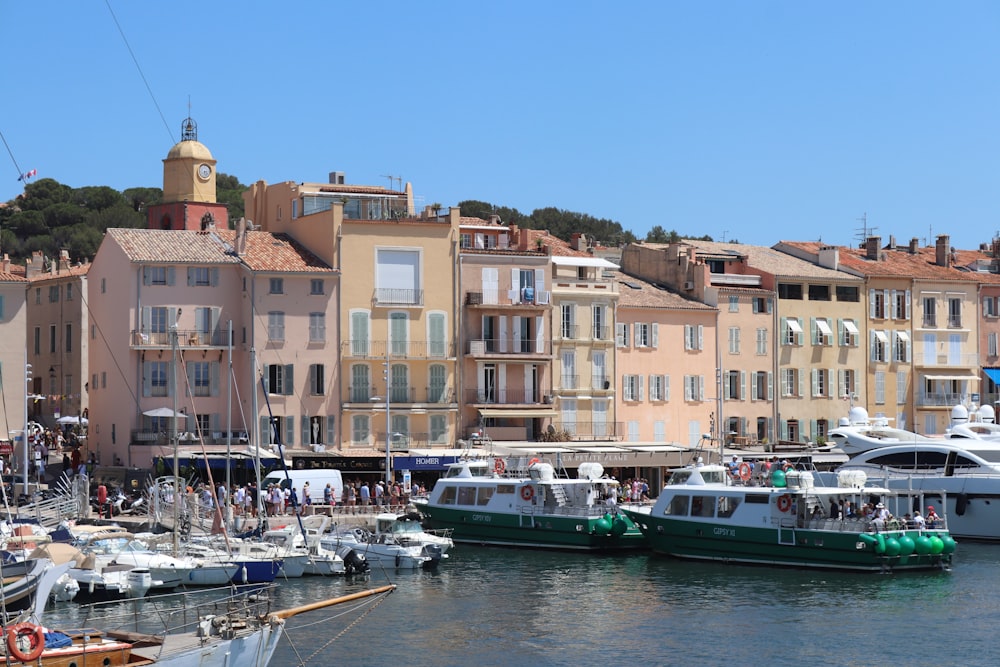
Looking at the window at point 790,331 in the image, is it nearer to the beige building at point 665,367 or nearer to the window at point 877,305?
the beige building at point 665,367

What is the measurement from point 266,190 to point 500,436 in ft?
56.1

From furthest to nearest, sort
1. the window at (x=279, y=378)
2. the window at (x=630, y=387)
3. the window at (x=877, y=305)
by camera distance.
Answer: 1. the window at (x=877, y=305)
2. the window at (x=630, y=387)
3. the window at (x=279, y=378)

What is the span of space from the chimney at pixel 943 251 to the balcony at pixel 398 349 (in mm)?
32804

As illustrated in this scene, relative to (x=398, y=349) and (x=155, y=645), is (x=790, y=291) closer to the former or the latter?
(x=398, y=349)

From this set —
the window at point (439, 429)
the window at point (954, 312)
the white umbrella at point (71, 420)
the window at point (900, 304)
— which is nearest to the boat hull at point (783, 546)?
the window at point (439, 429)

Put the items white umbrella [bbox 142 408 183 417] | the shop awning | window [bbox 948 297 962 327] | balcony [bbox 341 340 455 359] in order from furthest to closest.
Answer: window [bbox 948 297 962 327], the shop awning, balcony [bbox 341 340 455 359], white umbrella [bbox 142 408 183 417]

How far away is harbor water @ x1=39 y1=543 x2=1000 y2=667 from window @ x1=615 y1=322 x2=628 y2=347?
24529mm

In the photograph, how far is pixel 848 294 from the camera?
88062 mm

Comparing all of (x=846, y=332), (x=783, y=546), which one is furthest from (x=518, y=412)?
(x=783, y=546)

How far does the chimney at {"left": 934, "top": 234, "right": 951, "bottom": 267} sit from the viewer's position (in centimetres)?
9400

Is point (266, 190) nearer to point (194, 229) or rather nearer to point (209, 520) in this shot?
point (194, 229)

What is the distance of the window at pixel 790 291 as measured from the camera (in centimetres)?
8638

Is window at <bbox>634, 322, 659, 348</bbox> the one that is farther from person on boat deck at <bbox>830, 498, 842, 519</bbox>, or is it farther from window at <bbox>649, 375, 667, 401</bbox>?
person on boat deck at <bbox>830, 498, 842, 519</bbox>

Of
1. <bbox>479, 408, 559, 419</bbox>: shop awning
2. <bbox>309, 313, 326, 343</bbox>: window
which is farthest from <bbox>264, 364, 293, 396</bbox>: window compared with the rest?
<bbox>479, 408, 559, 419</bbox>: shop awning
